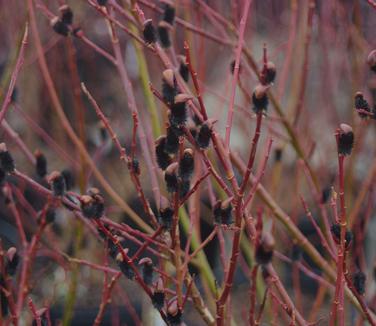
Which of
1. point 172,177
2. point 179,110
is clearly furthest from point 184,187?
point 179,110

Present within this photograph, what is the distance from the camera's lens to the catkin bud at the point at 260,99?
1091mm

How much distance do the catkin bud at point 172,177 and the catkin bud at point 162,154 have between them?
0.14 feet

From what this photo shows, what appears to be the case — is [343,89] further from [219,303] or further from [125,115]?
[219,303]

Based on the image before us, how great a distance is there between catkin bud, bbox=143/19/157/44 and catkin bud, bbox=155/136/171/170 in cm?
24

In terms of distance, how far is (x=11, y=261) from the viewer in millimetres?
1379

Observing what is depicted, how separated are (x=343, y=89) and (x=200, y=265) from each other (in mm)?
4030

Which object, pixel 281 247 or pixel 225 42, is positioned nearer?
pixel 225 42

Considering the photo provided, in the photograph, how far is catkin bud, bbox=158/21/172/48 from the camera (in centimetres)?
147

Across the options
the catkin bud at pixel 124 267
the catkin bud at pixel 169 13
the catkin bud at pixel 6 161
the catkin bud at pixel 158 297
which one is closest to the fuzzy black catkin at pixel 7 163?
the catkin bud at pixel 6 161

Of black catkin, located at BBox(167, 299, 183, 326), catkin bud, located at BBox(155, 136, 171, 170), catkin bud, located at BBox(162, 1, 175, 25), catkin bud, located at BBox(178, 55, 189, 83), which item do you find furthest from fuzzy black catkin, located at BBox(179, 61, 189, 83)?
black catkin, located at BBox(167, 299, 183, 326)

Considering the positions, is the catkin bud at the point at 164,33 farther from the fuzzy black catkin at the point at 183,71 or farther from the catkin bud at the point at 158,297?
the catkin bud at the point at 158,297

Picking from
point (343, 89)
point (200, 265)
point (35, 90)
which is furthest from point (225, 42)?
point (343, 89)

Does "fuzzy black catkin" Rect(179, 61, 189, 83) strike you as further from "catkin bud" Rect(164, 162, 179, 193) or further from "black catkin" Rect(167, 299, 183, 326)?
"black catkin" Rect(167, 299, 183, 326)

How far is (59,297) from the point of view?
415 centimetres
